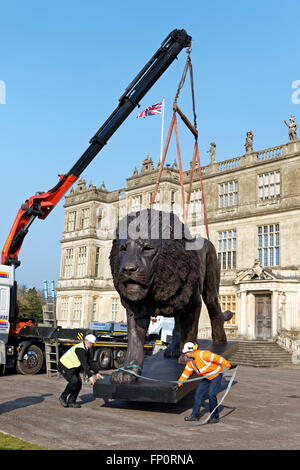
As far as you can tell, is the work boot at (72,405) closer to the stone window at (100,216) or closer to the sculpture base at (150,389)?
the sculpture base at (150,389)

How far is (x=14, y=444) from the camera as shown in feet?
16.1

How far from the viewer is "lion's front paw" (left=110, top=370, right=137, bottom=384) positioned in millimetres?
6844

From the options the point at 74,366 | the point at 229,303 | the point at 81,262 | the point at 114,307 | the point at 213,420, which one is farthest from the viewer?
the point at 81,262

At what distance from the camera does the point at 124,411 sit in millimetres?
7324

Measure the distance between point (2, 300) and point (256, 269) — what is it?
15377 mm

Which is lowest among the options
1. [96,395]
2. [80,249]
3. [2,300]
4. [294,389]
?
[294,389]

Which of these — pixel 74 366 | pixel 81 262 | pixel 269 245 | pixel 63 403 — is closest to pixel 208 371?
pixel 74 366

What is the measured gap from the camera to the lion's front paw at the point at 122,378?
6.84 metres

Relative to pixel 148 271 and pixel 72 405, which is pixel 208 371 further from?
pixel 72 405

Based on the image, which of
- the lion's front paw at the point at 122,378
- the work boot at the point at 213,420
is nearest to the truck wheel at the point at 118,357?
the lion's front paw at the point at 122,378

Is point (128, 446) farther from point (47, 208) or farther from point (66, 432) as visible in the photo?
point (47, 208)

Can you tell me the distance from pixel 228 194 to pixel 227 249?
3.60m

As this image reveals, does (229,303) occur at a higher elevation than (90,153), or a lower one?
lower
